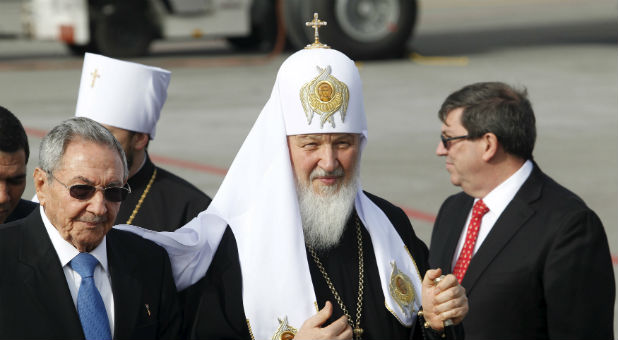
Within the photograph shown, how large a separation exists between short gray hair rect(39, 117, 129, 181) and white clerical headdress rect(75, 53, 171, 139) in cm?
204

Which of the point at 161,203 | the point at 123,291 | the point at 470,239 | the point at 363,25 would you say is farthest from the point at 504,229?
the point at 363,25

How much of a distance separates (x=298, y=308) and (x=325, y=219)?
15.0 inches

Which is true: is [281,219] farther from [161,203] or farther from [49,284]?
[161,203]

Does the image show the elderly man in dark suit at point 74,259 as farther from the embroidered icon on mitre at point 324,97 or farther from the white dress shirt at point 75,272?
the embroidered icon on mitre at point 324,97

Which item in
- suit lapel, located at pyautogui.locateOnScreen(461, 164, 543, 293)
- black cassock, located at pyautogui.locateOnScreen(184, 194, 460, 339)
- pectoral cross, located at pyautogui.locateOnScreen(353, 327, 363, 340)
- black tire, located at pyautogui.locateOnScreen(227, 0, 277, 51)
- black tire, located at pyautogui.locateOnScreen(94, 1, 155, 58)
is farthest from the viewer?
black tire, located at pyautogui.locateOnScreen(227, 0, 277, 51)

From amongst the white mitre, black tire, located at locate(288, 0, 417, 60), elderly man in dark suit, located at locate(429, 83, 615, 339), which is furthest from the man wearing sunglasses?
black tire, located at locate(288, 0, 417, 60)

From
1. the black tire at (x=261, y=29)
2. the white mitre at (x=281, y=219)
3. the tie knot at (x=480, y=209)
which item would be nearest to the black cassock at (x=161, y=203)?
the white mitre at (x=281, y=219)

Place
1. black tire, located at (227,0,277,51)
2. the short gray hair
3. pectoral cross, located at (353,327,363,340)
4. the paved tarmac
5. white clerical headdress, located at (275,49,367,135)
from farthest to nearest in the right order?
1. black tire, located at (227,0,277,51)
2. the paved tarmac
3. white clerical headdress, located at (275,49,367,135)
4. pectoral cross, located at (353,327,363,340)
5. the short gray hair

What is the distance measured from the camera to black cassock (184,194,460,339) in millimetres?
4027

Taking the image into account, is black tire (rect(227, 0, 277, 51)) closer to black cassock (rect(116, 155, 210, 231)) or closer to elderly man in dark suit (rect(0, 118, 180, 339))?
black cassock (rect(116, 155, 210, 231))

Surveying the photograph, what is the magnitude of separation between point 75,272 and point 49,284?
0.10 meters

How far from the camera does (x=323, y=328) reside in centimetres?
391

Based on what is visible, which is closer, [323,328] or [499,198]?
[323,328]

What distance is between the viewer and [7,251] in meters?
3.61
